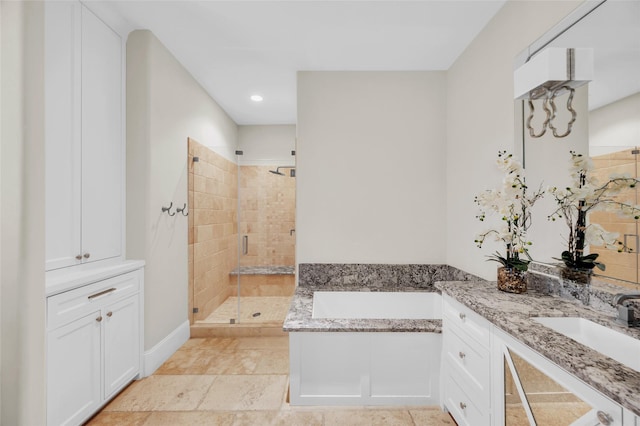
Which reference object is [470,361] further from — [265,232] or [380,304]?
[265,232]

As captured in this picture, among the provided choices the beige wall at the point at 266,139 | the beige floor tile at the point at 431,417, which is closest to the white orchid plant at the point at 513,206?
the beige floor tile at the point at 431,417

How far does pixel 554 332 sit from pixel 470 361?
55 centimetres

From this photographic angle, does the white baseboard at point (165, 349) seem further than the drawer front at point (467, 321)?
Yes

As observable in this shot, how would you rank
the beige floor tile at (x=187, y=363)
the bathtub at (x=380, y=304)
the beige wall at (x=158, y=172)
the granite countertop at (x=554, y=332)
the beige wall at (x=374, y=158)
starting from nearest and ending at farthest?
1. the granite countertop at (x=554, y=332)
2. the beige wall at (x=158, y=172)
3. the beige floor tile at (x=187, y=363)
4. the bathtub at (x=380, y=304)
5. the beige wall at (x=374, y=158)

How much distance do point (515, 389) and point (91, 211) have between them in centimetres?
237

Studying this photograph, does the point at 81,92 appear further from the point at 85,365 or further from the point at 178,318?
the point at 178,318

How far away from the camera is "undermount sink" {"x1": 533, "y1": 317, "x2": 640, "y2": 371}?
1030 mm

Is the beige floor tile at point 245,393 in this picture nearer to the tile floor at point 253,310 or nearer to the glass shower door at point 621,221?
the tile floor at point 253,310

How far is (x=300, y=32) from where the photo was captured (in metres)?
2.26

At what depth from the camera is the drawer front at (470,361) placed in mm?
1396

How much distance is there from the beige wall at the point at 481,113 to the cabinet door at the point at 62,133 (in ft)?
8.42

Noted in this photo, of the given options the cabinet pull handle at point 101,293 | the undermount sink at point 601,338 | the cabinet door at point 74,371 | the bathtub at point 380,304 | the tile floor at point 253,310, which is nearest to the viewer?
the undermount sink at point 601,338

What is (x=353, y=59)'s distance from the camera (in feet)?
8.61

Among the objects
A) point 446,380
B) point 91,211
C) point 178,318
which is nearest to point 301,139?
point 91,211
